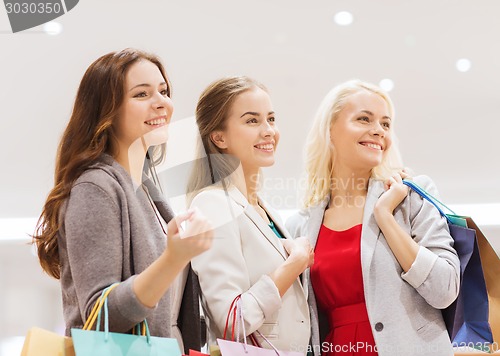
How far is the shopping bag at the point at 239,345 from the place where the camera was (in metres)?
1.60

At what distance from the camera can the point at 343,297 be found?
2.00 m

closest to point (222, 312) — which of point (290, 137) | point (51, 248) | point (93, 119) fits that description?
point (51, 248)

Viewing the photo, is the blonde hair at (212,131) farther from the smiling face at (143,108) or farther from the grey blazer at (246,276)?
the smiling face at (143,108)

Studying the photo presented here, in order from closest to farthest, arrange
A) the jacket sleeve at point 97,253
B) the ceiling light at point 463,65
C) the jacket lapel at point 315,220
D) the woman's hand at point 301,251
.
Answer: the jacket sleeve at point 97,253, the woman's hand at point 301,251, the jacket lapel at point 315,220, the ceiling light at point 463,65

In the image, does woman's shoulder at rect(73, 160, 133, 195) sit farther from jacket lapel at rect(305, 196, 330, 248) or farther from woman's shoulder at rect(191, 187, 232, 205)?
jacket lapel at rect(305, 196, 330, 248)

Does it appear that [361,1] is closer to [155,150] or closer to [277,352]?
[155,150]

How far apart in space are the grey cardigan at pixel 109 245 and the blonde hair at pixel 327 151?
0.82 metres

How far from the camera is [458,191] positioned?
396cm

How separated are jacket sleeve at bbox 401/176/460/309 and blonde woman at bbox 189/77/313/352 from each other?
297 millimetres

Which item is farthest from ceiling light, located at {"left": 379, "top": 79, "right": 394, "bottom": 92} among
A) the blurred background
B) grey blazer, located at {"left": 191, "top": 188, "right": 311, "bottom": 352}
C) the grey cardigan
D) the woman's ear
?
the grey cardigan

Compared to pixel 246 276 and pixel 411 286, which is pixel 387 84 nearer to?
pixel 411 286

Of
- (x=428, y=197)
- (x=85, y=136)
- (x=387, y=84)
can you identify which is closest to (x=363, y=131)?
(x=428, y=197)

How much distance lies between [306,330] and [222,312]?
27 cm

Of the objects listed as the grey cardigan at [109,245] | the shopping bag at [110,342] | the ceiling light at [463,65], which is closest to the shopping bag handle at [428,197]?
the grey cardigan at [109,245]
